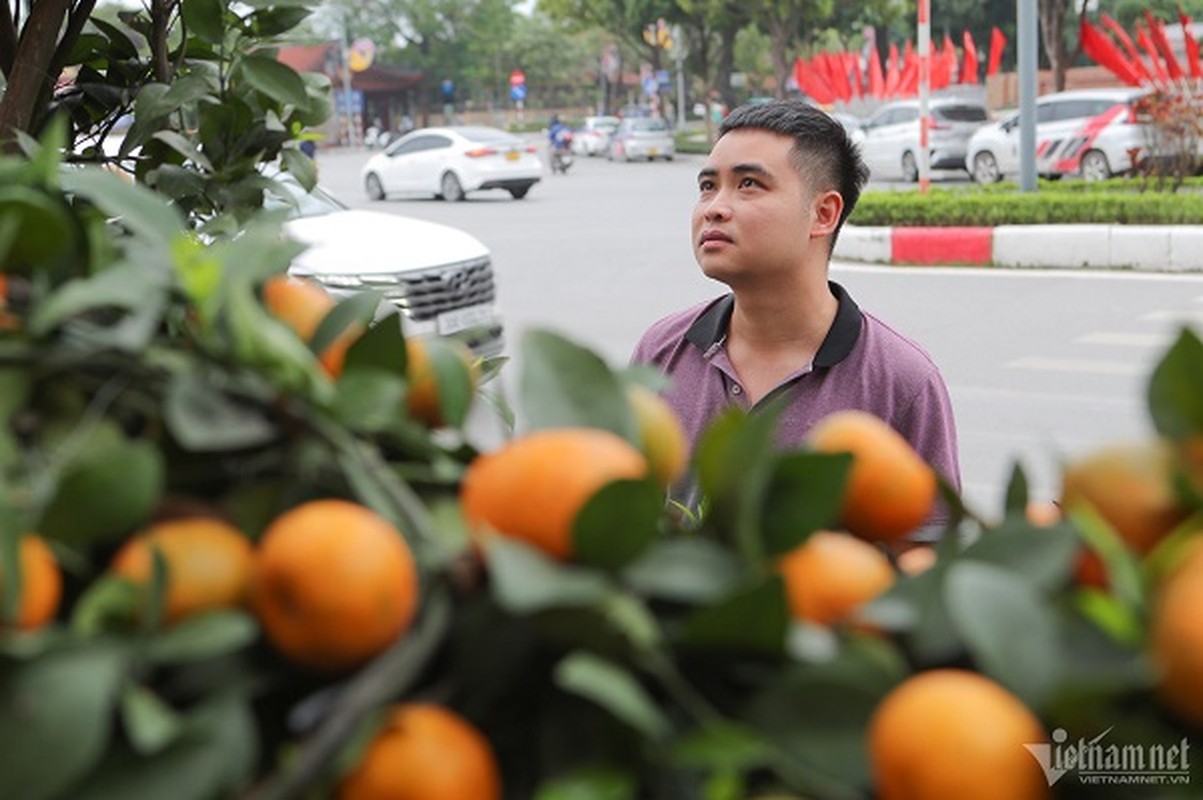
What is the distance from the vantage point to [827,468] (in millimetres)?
770

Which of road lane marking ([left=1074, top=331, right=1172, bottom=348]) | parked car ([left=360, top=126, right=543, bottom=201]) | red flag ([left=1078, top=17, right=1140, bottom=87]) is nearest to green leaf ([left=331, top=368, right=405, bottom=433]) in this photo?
road lane marking ([left=1074, top=331, right=1172, bottom=348])

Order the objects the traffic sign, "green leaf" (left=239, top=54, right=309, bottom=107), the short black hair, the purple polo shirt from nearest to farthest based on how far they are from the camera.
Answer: "green leaf" (left=239, top=54, right=309, bottom=107)
the purple polo shirt
the short black hair
the traffic sign

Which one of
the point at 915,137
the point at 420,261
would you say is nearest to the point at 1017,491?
the point at 420,261

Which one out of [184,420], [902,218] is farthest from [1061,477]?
[902,218]

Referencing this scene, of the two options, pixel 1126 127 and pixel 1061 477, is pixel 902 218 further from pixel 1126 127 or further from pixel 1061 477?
pixel 1061 477

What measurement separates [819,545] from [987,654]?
0.41ft

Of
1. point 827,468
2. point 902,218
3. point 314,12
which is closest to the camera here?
point 827,468

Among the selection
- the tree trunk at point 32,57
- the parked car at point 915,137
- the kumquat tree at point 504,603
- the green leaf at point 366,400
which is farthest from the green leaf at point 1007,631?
the parked car at point 915,137

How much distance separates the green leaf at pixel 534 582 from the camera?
2.21 ft

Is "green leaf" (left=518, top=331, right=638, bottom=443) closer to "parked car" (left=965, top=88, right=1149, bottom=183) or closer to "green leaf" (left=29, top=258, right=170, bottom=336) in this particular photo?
"green leaf" (left=29, top=258, right=170, bottom=336)

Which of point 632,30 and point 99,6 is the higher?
point 632,30

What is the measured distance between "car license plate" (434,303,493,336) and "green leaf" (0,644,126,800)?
19.7 feet

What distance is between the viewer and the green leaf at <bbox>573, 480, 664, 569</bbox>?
72 centimetres

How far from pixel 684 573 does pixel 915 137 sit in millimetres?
22365
